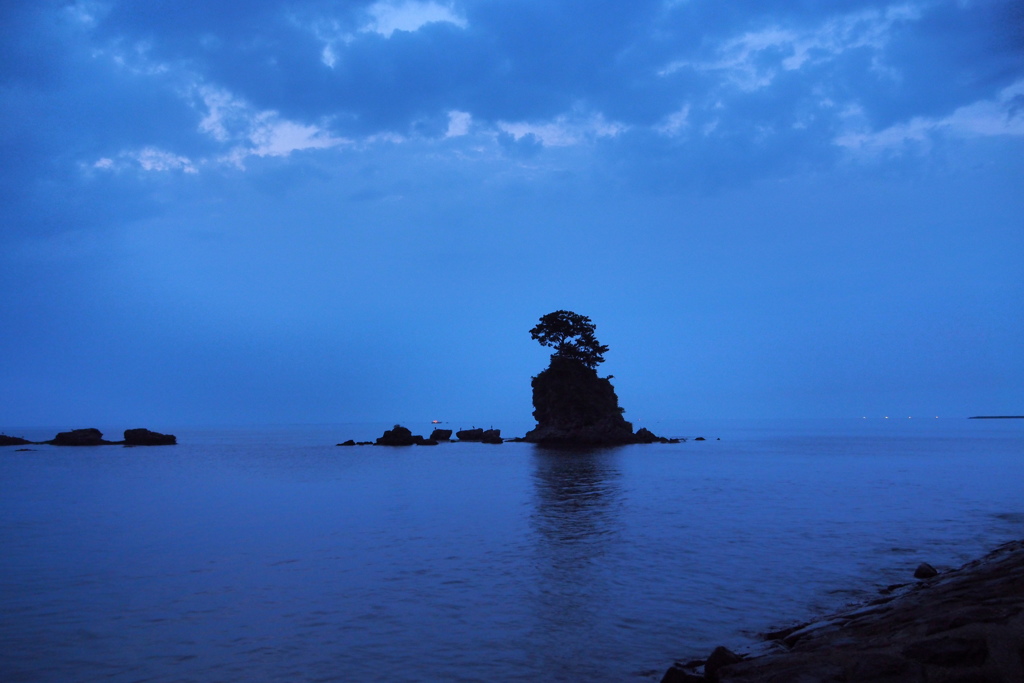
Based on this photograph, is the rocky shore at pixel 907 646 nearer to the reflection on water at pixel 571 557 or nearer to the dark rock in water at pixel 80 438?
the reflection on water at pixel 571 557

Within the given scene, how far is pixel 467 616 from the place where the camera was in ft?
47.3

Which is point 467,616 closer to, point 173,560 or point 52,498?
point 173,560

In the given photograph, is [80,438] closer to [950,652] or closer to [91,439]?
[91,439]

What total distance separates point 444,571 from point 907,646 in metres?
12.7

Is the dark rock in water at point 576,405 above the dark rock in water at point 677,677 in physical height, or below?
above

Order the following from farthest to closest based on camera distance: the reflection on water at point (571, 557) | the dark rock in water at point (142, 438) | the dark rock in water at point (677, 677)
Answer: the dark rock in water at point (142, 438), the reflection on water at point (571, 557), the dark rock in water at point (677, 677)

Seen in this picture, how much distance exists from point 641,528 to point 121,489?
38.2 m

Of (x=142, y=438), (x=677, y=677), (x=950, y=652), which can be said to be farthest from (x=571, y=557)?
(x=142, y=438)

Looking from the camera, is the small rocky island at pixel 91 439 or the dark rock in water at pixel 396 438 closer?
the small rocky island at pixel 91 439

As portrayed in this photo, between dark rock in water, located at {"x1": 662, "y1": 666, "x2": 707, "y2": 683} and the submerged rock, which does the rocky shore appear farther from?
the submerged rock

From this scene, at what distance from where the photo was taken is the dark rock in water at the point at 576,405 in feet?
338

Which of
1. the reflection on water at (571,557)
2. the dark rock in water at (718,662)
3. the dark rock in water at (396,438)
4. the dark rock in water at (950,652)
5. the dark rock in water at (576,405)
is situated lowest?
the reflection on water at (571,557)

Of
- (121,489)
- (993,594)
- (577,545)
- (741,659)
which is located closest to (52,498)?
(121,489)

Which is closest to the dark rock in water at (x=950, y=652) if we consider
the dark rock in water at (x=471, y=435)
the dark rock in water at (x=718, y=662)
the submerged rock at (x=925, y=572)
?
the dark rock in water at (x=718, y=662)
